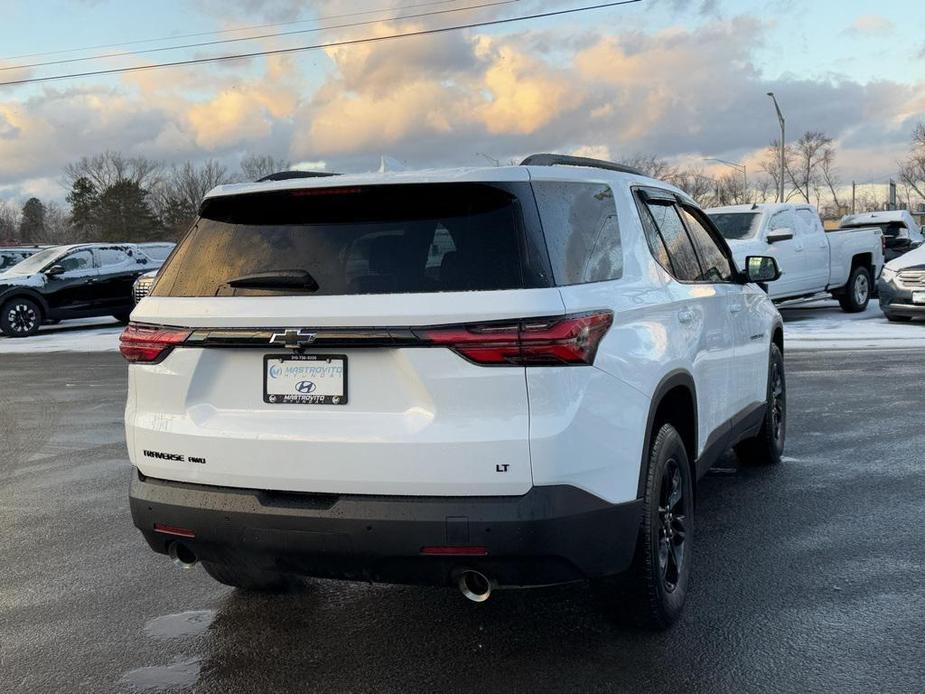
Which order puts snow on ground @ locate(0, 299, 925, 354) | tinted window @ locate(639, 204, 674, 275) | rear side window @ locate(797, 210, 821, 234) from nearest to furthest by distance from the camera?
1. tinted window @ locate(639, 204, 674, 275)
2. snow on ground @ locate(0, 299, 925, 354)
3. rear side window @ locate(797, 210, 821, 234)

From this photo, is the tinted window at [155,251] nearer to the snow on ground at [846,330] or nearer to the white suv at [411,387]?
the snow on ground at [846,330]

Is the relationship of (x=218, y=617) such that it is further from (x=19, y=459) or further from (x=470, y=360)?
(x=19, y=459)

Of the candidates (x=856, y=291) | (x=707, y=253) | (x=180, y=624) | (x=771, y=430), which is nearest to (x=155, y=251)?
(x=856, y=291)

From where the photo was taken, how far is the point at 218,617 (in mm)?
4023

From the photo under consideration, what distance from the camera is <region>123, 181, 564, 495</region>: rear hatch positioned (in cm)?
300

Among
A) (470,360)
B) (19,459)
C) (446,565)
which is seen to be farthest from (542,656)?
(19,459)

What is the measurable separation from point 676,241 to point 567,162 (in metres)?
0.98

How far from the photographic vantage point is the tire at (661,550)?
347 cm

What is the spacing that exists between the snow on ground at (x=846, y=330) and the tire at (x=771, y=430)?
23.6 feet

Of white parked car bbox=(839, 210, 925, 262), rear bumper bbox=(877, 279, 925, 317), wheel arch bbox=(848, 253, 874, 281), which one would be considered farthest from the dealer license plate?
white parked car bbox=(839, 210, 925, 262)

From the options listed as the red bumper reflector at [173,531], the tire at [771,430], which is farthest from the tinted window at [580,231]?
the tire at [771,430]

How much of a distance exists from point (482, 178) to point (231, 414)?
1232 mm

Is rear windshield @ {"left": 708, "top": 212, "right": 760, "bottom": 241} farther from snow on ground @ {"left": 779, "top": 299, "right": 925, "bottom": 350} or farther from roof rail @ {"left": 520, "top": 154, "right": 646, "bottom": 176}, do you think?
roof rail @ {"left": 520, "top": 154, "right": 646, "bottom": 176}

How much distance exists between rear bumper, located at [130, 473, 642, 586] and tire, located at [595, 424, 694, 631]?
18cm
